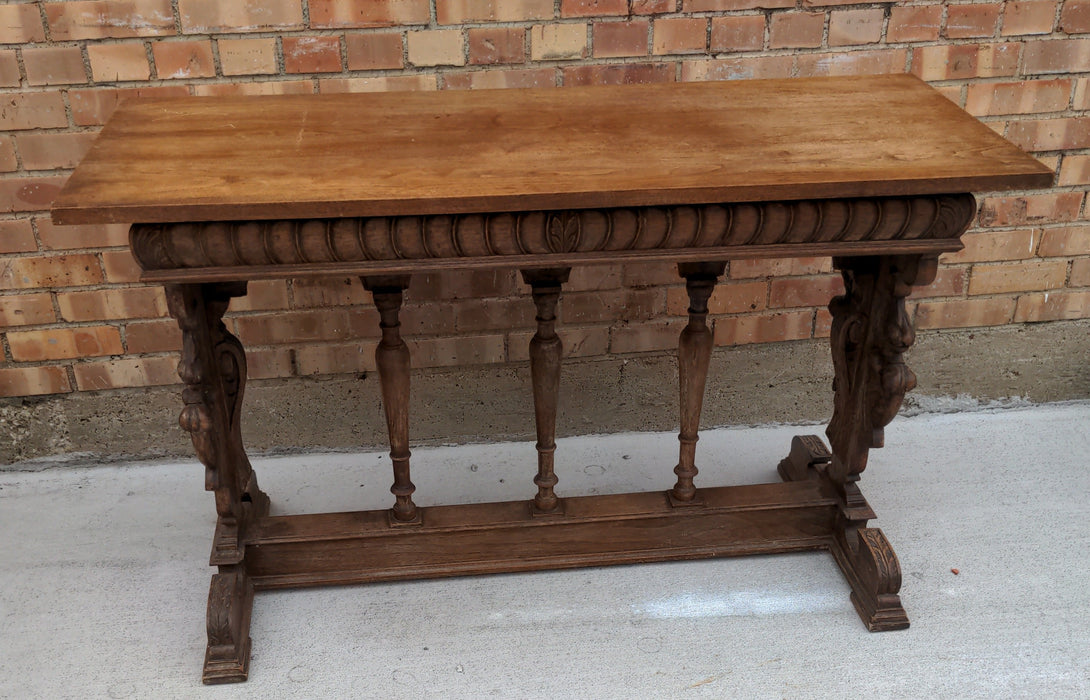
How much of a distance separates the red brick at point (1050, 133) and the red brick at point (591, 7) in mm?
1051

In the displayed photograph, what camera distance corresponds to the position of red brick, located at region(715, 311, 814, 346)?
262 cm

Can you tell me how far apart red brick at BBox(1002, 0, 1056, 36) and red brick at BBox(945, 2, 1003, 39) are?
29 mm

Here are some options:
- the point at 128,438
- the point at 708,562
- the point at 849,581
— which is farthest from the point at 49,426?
the point at 849,581

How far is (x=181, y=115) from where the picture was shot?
194 centimetres

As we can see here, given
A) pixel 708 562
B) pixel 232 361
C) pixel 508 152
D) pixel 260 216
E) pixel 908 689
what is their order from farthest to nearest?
pixel 708 562 < pixel 232 361 < pixel 908 689 < pixel 508 152 < pixel 260 216

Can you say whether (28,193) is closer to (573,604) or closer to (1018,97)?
(573,604)

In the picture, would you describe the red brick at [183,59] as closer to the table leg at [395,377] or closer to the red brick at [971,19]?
the table leg at [395,377]

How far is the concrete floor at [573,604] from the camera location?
193 cm

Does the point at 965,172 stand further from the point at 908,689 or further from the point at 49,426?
the point at 49,426

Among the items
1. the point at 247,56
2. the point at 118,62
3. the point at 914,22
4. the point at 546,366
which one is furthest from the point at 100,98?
the point at 914,22

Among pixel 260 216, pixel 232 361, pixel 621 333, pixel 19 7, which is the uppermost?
pixel 19 7

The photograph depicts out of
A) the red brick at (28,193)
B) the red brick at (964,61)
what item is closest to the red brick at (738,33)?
the red brick at (964,61)

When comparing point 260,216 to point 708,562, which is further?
point 708,562

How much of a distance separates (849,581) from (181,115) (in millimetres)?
1715
